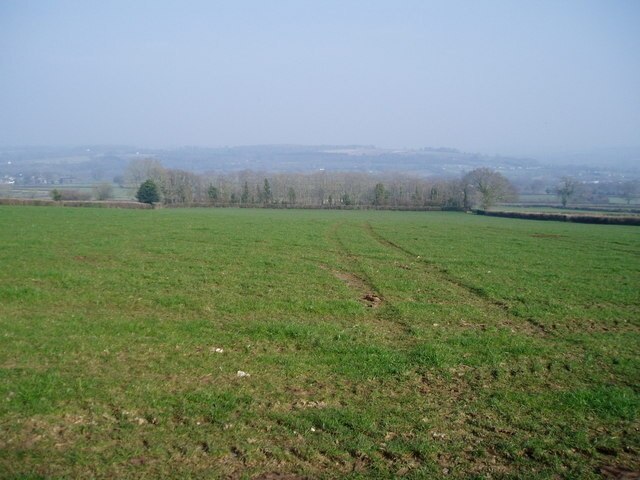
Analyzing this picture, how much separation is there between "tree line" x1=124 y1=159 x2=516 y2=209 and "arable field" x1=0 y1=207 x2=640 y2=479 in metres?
76.2

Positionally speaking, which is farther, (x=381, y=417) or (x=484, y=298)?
(x=484, y=298)

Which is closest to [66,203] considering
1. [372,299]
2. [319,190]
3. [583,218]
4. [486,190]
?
[319,190]

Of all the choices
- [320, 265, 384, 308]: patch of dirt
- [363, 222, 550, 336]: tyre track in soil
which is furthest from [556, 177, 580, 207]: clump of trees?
[320, 265, 384, 308]: patch of dirt

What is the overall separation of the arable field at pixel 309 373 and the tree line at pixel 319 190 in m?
76.2

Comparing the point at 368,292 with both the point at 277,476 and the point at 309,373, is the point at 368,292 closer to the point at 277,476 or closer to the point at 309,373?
the point at 309,373

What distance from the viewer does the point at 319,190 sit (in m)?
104

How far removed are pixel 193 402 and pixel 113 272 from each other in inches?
440

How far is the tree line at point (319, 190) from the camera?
307ft

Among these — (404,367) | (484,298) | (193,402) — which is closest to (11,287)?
(193,402)

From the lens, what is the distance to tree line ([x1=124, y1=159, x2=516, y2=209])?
93.5m

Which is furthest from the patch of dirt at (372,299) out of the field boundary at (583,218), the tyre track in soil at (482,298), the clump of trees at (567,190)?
the clump of trees at (567,190)

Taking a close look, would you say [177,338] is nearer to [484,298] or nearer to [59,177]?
[484,298]

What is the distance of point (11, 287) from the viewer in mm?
14797

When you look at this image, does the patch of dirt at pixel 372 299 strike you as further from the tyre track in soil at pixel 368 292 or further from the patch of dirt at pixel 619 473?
the patch of dirt at pixel 619 473
